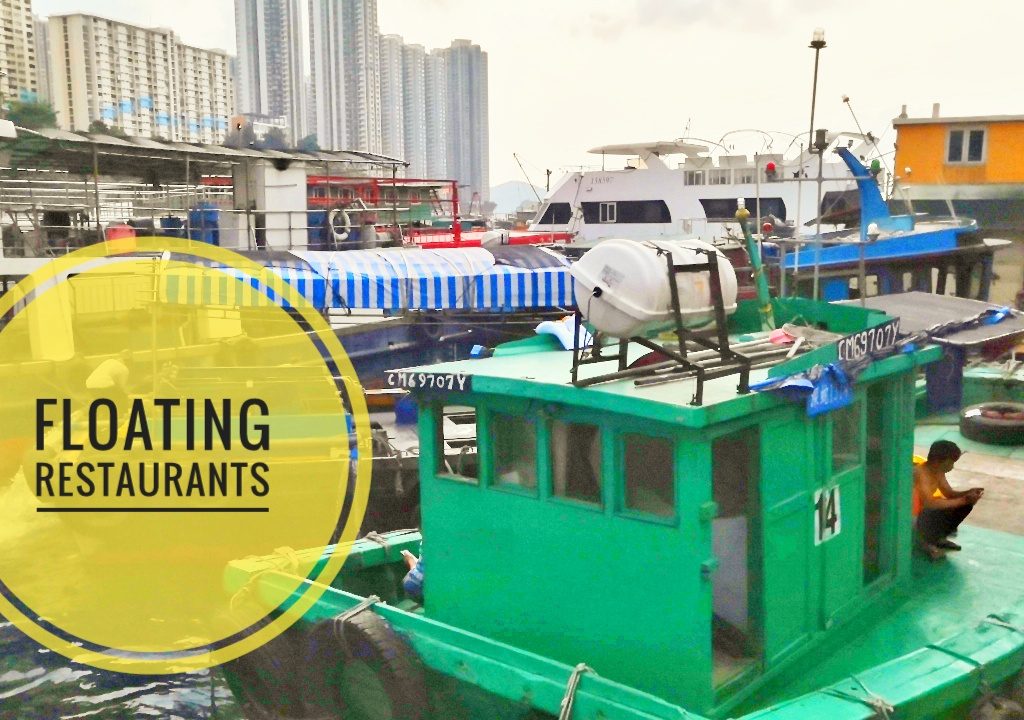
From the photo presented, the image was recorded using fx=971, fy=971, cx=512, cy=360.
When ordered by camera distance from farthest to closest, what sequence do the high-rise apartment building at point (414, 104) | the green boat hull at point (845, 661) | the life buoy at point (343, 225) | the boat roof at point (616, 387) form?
1. the high-rise apartment building at point (414, 104)
2. the life buoy at point (343, 225)
3. the green boat hull at point (845, 661)
4. the boat roof at point (616, 387)

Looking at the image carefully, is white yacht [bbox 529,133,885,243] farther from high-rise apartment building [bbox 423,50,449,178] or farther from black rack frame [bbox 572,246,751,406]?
high-rise apartment building [bbox 423,50,449,178]

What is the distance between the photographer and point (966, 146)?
22.8 metres

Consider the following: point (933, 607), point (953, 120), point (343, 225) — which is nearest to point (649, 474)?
point (933, 607)

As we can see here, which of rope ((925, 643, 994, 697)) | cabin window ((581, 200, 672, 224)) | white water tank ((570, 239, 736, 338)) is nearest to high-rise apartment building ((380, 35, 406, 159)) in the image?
cabin window ((581, 200, 672, 224))

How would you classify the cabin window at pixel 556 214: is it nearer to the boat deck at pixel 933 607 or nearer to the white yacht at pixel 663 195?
the white yacht at pixel 663 195

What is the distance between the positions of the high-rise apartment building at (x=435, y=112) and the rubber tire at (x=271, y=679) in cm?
8526

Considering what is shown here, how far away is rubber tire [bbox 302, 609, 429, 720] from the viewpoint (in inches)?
188

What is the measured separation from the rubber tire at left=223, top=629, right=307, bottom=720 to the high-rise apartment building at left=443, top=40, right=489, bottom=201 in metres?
87.8

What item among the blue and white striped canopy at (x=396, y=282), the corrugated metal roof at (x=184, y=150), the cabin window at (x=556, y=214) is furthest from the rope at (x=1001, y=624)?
the cabin window at (x=556, y=214)

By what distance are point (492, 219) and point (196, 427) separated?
42.5m

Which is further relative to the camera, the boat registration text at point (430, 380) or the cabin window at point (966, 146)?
the cabin window at point (966, 146)

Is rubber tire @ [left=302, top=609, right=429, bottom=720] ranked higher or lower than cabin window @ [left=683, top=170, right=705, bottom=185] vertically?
lower

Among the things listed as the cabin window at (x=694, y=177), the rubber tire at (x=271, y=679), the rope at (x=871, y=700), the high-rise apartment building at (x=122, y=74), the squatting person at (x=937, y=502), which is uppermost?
the high-rise apartment building at (x=122, y=74)

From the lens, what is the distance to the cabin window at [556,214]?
2931cm
